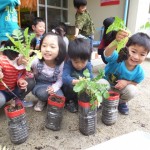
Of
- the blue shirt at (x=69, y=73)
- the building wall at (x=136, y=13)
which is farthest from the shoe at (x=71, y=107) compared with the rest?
the building wall at (x=136, y=13)

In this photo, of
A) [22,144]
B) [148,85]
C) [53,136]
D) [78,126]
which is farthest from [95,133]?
[148,85]

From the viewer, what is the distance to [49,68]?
1648mm

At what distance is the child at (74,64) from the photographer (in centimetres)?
146

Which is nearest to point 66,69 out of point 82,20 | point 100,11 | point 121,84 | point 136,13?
point 121,84

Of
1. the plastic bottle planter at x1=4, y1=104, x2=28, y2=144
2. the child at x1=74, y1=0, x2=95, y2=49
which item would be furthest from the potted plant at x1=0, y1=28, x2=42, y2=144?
the child at x1=74, y1=0, x2=95, y2=49

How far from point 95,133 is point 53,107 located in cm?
35

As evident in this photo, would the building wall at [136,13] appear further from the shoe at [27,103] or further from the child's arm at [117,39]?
the shoe at [27,103]

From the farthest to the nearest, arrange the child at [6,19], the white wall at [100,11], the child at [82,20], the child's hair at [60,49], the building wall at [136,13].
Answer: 1. the white wall at [100,11]
2. the building wall at [136,13]
3. the child at [82,20]
4. the child at [6,19]
5. the child's hair at [60,49]

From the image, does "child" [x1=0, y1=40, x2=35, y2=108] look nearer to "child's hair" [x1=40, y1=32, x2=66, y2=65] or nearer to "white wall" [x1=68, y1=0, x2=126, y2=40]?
"child's hair" [x1=40, y1=32, x2=66, y2=65]

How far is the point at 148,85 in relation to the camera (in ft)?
8.16

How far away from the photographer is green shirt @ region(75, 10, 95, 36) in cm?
298

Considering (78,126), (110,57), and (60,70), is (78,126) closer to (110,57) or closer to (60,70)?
(60,70)

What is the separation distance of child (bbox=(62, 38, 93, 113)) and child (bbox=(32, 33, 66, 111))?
8 centimetres

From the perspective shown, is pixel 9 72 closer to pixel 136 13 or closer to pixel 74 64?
pixel 74 64
